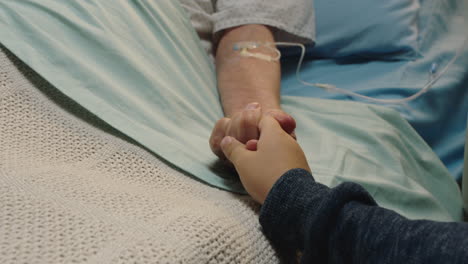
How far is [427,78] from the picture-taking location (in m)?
1.08

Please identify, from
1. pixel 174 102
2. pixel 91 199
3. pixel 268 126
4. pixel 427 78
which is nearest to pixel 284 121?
pixel 268 126

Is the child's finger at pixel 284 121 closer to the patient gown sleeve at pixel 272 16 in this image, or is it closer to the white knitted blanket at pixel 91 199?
the white knitted blanket at pixel 91 199

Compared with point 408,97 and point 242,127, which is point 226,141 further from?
point 408,97

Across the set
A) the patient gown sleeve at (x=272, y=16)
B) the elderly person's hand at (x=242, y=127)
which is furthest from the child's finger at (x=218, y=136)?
the patient gown sleeve at (x=272, y=16)

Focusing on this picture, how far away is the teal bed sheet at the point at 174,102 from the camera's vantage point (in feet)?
2.15

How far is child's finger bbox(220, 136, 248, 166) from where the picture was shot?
627 millimetres

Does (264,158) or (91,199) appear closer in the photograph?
(91,199)

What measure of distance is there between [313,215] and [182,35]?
20.9 inches

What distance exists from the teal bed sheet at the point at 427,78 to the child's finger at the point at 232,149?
46 cm

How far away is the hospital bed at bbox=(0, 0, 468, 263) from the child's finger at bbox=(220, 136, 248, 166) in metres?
0.04

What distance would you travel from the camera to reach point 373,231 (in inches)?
17.5

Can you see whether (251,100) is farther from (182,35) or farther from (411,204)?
(411,204)

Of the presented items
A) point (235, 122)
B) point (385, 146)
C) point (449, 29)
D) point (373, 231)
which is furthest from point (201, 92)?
point (449, 29)

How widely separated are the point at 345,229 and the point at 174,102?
15.1 inches
